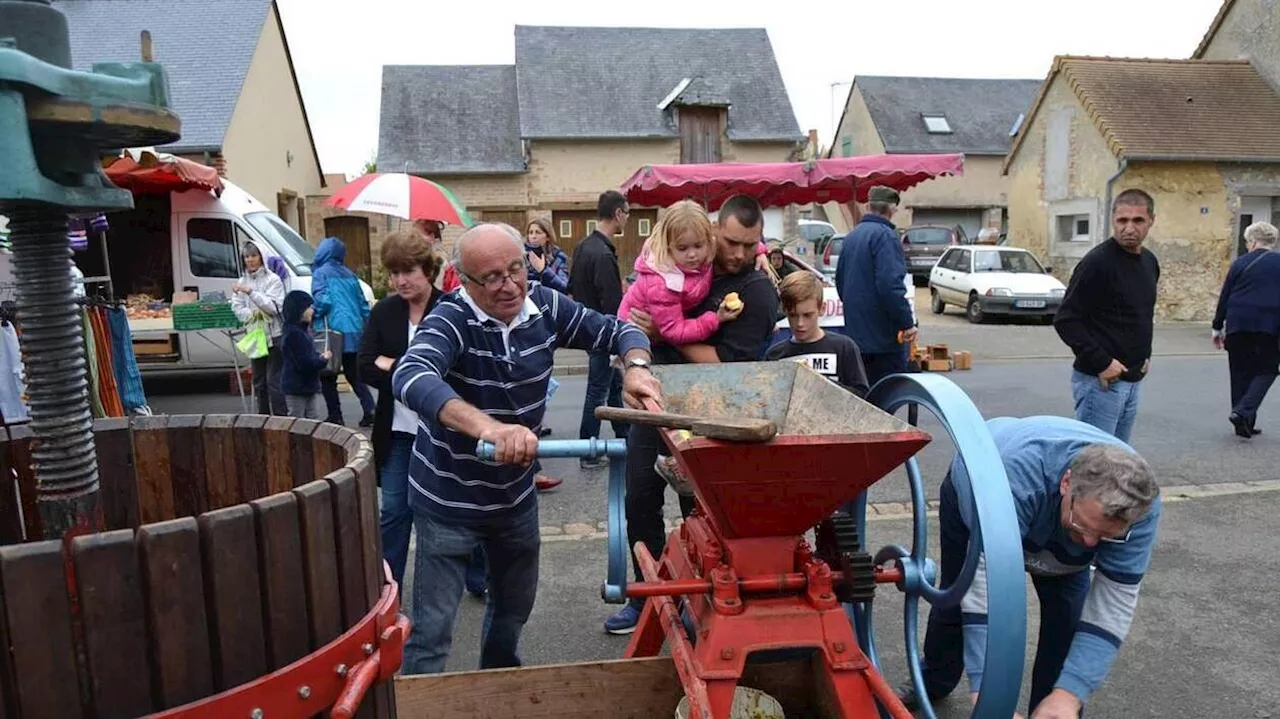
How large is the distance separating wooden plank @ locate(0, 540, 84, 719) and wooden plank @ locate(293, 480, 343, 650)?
0.34m

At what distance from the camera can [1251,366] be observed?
7465 mm

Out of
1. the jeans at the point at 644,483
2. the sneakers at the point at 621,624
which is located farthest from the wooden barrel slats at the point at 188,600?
the sneakers at the point at 621,624

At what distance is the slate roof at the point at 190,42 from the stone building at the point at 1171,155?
17.0 metres

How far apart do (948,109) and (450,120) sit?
19.5 meters

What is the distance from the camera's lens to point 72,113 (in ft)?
4.16

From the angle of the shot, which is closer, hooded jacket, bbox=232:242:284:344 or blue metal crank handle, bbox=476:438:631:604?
blue metal crank handle, bbox=476:438:631:604

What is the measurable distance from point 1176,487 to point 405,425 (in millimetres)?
5390

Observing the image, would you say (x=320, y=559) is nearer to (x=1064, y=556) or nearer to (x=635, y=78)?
(x=1064, y=556)

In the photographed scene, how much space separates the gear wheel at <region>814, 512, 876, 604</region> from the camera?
2447 millimetres

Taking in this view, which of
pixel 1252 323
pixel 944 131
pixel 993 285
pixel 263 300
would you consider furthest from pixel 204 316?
pixel 944 131

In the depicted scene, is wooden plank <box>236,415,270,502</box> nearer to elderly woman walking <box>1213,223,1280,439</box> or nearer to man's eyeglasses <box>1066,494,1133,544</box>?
man's eyeglasses <box>1066,494,1133,544</box>

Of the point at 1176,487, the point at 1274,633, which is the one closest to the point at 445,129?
the point at 1176,487

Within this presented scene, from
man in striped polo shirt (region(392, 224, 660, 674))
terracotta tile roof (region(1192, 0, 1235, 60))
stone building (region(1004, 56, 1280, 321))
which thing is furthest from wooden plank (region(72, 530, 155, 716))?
terracotta tile roof (region(1192, 0, 1235, 60))

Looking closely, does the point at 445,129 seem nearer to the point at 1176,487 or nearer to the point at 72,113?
the point at 1176,487
